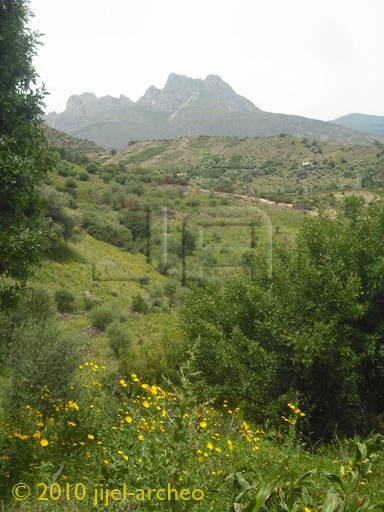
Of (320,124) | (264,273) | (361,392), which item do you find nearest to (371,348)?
(361,392)

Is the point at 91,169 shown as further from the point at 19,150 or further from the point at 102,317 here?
the point at 19,150

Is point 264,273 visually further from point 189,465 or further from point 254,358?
point 189,465

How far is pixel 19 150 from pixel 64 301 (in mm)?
12605

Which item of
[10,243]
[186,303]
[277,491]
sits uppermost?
[10,243]

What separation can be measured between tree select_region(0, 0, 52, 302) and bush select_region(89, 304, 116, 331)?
9.82 meters

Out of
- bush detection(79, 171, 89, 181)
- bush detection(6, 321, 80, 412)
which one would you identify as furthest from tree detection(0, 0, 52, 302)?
bush detection(79, 171, 89, 181)

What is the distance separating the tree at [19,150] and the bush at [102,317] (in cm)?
982

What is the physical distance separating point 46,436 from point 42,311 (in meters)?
11.1

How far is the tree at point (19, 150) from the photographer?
301 inches

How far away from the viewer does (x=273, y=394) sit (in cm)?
973

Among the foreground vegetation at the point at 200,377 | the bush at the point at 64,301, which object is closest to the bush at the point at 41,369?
the foreground vegetation at the point at 200,377

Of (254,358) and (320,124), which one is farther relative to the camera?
(320,124)

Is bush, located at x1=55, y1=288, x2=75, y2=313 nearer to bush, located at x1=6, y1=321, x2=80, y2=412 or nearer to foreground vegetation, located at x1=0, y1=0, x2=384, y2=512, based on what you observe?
foreground vegetation, located at x1=0, y1=0, x2=384, y2=512

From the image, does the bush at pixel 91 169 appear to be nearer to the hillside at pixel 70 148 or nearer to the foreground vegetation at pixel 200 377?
the hillside at pixel 70 148
